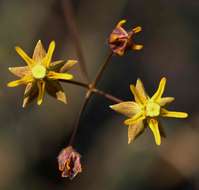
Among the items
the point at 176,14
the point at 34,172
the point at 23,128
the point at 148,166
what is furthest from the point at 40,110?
the point at 176,14

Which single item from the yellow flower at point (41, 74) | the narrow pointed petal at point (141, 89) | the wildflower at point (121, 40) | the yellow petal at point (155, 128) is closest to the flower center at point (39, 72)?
the yellow flower at point (41, 74)

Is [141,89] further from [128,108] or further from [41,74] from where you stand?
[41,74]

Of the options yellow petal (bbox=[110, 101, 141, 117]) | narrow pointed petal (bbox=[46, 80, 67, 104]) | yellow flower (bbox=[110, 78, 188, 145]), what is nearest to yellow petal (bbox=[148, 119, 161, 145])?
yellow flower (bbox=[110, 78, 188, 145])

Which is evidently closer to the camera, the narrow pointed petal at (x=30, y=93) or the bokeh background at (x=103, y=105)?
the narrow pointed petal at (x=30, y=93)

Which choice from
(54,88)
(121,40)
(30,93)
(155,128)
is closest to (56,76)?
(54,88)

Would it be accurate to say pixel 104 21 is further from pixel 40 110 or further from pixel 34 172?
pixel 34 172

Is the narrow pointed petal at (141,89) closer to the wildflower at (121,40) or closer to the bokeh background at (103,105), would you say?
the wildflower at (121,40)
